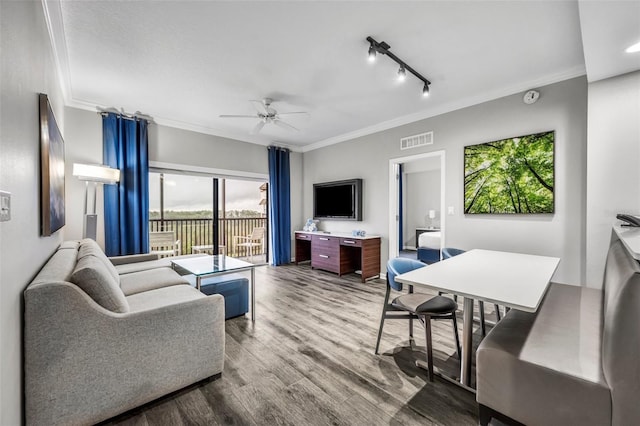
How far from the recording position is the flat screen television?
16.4 feet

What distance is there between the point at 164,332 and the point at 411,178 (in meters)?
7.21

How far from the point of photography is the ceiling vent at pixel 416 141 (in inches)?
157

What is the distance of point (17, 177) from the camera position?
1.20 metres

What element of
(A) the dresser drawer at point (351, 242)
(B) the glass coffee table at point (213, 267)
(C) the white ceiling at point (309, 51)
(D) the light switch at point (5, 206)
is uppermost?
(C) the white ceiling at point (309, 51)

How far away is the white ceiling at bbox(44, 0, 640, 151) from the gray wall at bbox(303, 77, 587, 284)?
0.21 metres

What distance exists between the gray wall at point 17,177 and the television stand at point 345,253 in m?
3.75

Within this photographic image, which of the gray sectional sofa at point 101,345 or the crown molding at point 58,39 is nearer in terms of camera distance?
the gray sectional sofa at point 101,345

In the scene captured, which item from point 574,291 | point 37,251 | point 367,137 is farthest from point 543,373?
point 367,137

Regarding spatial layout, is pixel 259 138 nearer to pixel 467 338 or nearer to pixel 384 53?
pixel 384 53

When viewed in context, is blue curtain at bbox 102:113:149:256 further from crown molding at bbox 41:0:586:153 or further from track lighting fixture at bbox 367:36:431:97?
track lighting fixture at bbox 367:36:431:97

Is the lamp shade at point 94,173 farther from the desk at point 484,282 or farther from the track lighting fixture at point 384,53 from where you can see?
the desk at point 484,282

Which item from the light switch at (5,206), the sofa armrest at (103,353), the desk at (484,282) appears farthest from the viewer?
the desk at (484,282)

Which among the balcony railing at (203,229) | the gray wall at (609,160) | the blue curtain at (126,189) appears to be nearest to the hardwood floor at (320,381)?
the gray wall at (609,160)

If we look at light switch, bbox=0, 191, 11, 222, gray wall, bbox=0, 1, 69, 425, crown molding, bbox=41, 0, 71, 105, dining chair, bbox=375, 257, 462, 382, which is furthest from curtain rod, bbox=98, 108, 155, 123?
dining chair, bbox=375, 257, 462, 382
